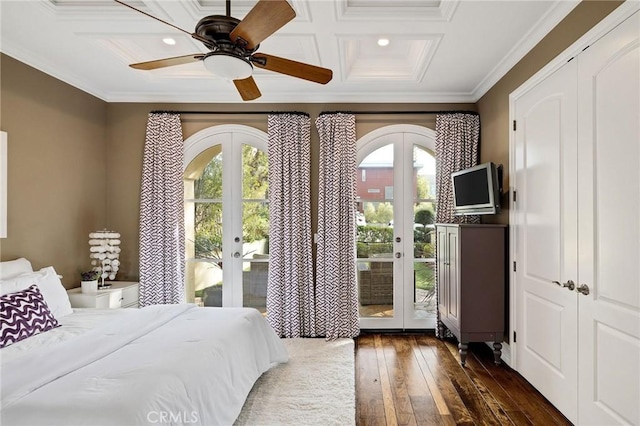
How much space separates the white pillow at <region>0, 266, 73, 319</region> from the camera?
2619mm

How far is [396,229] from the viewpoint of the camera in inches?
165

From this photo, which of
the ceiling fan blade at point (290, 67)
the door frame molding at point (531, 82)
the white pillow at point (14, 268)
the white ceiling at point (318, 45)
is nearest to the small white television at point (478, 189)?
the door frame molding at point (531, 82)

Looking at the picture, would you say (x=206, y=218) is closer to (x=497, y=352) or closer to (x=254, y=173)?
(x=254, y=173)

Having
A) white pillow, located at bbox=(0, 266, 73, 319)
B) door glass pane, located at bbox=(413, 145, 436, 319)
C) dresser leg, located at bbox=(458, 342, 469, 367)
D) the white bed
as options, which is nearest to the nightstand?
white pillow, located at bbox=(0, 266, 73, 319)

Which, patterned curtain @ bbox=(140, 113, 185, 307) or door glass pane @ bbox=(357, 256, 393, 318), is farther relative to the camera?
door glass pane @ bbox=(357, 256, 393, 318)

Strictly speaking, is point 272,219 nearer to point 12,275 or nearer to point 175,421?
point 12,275

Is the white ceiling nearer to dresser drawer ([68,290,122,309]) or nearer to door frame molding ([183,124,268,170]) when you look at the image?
door frame molding ([183,124,268,170])

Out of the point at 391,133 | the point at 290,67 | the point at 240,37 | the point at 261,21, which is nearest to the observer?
the point at 261,21

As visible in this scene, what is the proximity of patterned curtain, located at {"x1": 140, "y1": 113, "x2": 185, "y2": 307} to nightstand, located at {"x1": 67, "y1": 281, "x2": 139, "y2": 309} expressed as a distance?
0.50 feet

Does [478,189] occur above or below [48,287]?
above

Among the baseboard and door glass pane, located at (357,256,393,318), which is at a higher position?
door glass pane, located at (357,256,393,318)

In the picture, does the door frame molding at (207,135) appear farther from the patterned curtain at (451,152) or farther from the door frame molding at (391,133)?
the patterned curtain at (451,152)

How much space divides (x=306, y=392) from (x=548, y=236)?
2190mm

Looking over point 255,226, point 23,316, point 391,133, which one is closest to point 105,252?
point 23,316
